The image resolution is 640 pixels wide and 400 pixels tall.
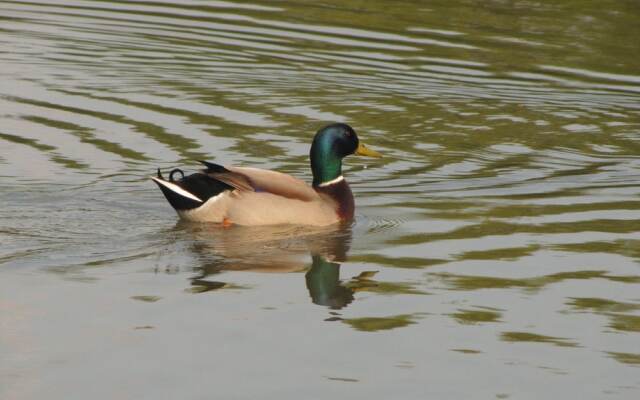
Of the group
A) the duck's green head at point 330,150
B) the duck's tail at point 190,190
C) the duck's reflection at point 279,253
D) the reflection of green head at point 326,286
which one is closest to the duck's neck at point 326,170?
the duck's green head at point 330,150

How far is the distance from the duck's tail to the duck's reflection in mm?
180

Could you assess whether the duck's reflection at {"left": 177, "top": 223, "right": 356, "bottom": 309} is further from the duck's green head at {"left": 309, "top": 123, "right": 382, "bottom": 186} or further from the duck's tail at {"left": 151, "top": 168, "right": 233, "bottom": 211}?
the duck's green head at {"left": 309, "top": 123, "right": 382, "bottom": 186}

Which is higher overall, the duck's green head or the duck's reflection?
the duck's green head

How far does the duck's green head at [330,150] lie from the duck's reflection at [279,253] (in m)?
0.66

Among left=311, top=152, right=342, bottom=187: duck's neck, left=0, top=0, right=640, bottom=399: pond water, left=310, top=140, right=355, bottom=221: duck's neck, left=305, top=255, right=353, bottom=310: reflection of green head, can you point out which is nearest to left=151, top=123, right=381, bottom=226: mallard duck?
left=0, top=0, right=640, bottom=399: pond water

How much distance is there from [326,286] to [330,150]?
280cm

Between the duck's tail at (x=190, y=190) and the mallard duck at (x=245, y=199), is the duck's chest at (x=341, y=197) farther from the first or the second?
the duck's tail at (x=190, y=190)

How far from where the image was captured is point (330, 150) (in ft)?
43.2

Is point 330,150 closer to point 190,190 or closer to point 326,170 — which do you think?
point 326,170

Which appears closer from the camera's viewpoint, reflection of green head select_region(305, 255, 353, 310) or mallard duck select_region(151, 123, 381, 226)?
reflection of green head select_region(305, 255, 353, 310)

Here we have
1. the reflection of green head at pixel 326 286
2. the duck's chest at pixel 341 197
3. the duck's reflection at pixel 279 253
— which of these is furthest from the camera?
the duck's chest at pixel 341 197

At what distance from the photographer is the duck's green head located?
13125 mm

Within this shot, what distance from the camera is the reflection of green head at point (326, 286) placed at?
33.2 feet

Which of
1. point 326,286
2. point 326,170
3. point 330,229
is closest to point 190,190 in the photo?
point 330,229
